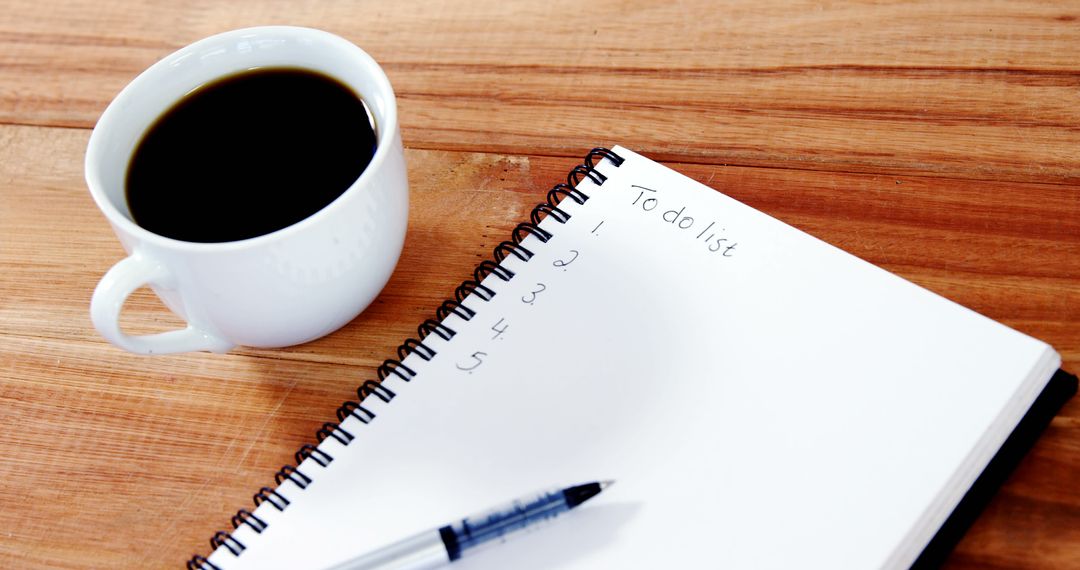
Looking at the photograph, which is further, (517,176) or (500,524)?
(517,176)

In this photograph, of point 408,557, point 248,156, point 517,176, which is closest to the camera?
point 408,557

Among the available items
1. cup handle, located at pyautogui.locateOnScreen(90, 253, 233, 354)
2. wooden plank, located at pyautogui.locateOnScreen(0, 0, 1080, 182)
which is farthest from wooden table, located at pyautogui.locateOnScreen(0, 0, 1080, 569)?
cup handle, located at pyautogui.locateOnScreen(90, 253, 233, 354)

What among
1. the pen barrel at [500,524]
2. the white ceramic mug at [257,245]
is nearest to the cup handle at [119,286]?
the white ceramic mug at [257,245]

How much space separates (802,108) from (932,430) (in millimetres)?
301

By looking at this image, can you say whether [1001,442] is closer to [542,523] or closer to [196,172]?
[542,523]

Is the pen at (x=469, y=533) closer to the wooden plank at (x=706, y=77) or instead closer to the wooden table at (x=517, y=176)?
the wooden table at (x=517, y=176)

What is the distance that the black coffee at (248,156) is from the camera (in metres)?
0.58

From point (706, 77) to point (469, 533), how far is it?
41 centimetres

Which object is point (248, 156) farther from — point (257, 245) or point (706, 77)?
point (706, 77)

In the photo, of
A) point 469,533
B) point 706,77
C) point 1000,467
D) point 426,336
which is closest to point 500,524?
point 469,533

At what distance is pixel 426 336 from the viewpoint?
60 centimetres

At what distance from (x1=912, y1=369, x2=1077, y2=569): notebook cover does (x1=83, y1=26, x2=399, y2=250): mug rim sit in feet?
1.14

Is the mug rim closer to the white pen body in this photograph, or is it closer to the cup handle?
the cup handle

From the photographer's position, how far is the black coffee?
58 cm
